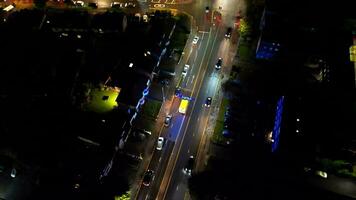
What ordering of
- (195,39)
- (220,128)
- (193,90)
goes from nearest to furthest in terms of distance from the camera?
(220,128), (193,90), (195,39)

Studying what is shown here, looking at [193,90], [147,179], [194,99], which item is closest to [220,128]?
[194,99]

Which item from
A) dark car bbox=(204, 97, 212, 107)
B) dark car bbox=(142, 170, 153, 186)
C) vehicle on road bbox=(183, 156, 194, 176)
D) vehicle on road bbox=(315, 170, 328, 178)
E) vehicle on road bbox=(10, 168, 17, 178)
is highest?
dark car bbox=(204, 97, 212, 107)

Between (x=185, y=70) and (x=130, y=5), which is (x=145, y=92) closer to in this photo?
(x=185, y=70)

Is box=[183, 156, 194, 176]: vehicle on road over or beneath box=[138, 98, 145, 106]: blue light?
beneath

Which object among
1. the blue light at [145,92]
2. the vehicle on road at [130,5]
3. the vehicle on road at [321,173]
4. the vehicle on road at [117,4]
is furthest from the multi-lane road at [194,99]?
the vehicle on road at [321,173]

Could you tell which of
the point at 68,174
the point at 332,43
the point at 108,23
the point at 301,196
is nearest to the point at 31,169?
the point at 68,174

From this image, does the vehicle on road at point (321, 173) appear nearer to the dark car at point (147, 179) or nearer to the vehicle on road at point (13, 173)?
the dark car at point (147, 179)

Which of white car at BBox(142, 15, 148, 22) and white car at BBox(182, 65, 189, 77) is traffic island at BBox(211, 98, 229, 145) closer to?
white car at BBox(182, 65, 189, 77)

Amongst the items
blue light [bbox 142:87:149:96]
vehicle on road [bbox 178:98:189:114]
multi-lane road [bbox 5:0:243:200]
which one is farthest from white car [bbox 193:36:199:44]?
blue light [bbox 142:87:149:96]

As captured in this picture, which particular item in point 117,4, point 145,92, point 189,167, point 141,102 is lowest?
point 189,167

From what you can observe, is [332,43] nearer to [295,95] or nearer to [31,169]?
[295,95]

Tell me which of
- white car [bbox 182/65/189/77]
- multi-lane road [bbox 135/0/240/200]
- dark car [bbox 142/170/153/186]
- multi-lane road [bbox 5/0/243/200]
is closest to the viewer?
dark car [bbox 142/170/153/186]
